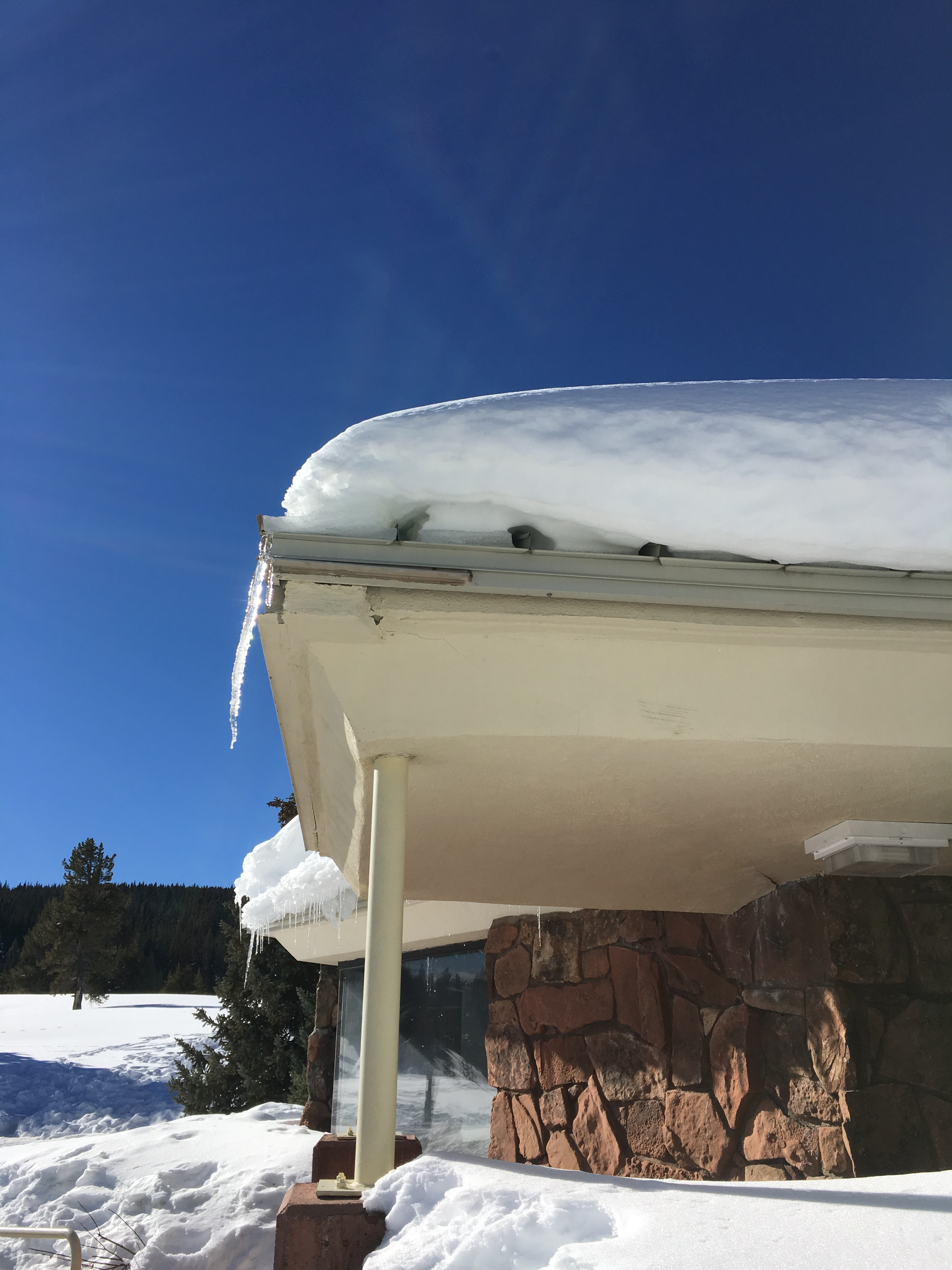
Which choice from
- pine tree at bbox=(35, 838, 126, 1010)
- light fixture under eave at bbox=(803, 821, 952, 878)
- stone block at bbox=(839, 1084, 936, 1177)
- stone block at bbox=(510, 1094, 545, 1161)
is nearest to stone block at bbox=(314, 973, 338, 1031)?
stone block at bbox=(510, 1094, 545, 1161)

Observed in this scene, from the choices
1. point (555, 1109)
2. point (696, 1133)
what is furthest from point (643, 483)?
point (555, 1109)

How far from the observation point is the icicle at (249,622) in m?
2.12

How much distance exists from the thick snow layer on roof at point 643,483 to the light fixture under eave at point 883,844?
4.57ft

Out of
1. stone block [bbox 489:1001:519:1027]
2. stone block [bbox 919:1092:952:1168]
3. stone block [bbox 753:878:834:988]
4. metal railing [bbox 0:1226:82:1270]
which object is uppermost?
stone block [bbox 753:878:834:988]

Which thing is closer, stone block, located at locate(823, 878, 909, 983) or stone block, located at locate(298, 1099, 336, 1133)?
stone block, located at locate(823, 878, 909, 983)

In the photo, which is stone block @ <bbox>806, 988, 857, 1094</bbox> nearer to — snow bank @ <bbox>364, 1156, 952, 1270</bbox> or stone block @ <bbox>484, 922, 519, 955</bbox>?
snow bank @ <bbox>364, 1156, 952, 1270</bbox>

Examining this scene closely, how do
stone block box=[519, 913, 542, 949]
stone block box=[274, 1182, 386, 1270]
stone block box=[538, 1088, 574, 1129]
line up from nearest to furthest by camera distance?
stone block box=[274, 1182, 386, 1270] → stone block box=[538, 1088, 574, 1129] → stone block box=[519, 913, 542, 949]

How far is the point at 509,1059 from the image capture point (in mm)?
5652

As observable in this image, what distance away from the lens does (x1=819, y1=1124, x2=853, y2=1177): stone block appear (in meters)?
3.33

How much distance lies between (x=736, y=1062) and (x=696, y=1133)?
48 cm

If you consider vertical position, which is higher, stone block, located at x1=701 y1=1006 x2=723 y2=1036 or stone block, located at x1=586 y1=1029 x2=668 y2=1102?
stone block, located at x1=701 y1=1006 x2=723 y2=1036

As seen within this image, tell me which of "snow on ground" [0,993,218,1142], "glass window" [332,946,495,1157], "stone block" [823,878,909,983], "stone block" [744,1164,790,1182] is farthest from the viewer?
"snow on ground" [0,993,218,1142]

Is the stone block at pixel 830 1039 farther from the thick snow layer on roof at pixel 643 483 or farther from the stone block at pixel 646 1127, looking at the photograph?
the thick snow layer on roof at pixel 643 483

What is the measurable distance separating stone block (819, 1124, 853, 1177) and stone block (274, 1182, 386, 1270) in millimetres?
2164
